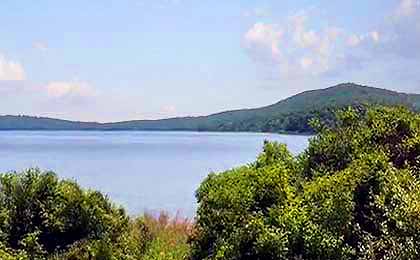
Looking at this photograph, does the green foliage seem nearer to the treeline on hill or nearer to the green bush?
the treeline on hill

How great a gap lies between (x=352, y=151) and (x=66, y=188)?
792cm

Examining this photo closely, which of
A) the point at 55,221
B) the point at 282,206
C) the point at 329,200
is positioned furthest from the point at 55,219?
the point at 329,200

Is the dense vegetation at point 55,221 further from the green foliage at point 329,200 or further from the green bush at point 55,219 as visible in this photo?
the green foliage at point 329,200

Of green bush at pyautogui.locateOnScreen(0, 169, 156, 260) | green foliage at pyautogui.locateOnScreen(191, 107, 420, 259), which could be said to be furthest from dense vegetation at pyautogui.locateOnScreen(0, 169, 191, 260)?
green foliage at pyautogui.locateOnScreen(191, 107, 420, 259)

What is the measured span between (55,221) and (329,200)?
23.1 ft

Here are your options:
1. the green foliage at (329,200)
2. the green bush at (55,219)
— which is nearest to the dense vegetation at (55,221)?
the green bush at (55,219)

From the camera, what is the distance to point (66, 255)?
17312 millimetres

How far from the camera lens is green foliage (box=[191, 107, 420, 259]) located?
49.1ft

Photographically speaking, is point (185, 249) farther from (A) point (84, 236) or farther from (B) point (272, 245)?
(B) point (272, 245)

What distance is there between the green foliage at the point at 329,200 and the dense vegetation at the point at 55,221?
2494 millimetres

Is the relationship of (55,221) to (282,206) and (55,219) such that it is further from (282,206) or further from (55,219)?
A: (282,206)

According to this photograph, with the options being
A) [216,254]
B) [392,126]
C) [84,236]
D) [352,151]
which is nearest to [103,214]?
[84,236]

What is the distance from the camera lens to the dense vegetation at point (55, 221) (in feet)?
57.1

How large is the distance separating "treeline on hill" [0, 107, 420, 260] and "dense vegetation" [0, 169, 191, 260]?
3 cm
